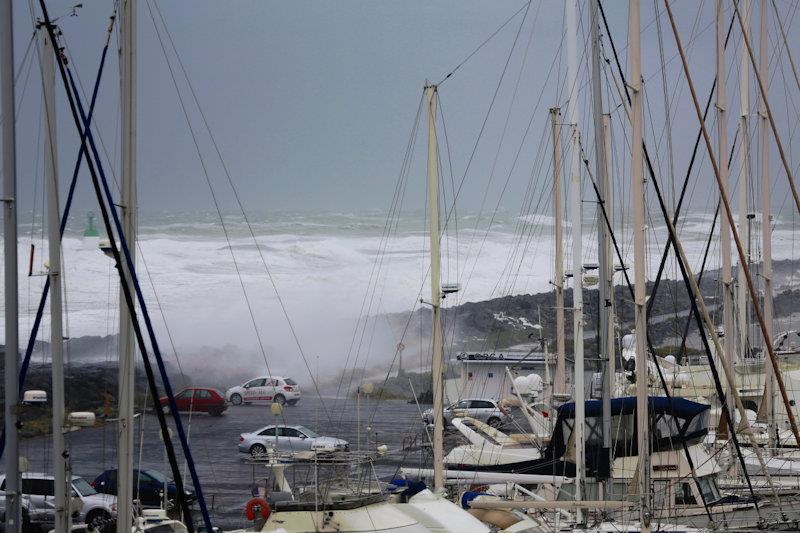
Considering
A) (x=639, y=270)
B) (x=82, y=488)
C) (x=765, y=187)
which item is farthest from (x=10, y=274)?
(x=765, y=187)

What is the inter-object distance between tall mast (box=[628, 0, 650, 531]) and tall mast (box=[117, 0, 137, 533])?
6221 mm

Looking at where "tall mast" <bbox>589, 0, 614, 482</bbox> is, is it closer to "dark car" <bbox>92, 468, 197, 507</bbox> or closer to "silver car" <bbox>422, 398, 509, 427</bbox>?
"dark car" <bbox>92, 468, 197, 507</bbox>

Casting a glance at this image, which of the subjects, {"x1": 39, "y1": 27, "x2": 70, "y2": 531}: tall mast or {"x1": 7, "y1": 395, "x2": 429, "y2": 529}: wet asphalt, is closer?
{"x1": 39, "y1": 27, "x2": 70, "y2": 531}: tall mast

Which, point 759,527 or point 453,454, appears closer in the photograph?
point 759,527

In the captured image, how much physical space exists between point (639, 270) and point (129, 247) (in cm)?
653

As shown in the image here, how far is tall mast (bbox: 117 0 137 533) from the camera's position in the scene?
14.6 metres

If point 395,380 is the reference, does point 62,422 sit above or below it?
above

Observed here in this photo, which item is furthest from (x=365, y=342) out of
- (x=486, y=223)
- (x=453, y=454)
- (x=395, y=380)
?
(x=453, y=454)

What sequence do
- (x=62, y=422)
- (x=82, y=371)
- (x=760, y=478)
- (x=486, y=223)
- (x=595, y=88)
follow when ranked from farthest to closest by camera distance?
(x=486, y=223), (x=82, y=371), (x=760, y=478), (x=595, y=88), (x=62, y=422)

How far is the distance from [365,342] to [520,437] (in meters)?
35.2

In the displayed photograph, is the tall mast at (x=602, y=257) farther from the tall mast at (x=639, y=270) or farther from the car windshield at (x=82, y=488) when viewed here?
the car windshield at (x=82, y=488)

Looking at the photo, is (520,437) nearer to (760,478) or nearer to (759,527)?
(760,478)

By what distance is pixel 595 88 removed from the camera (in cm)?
2141

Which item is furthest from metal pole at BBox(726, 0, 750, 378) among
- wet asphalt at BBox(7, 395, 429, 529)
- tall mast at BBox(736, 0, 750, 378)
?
wet asphalt at BBox(7, 395, 429, 529)
